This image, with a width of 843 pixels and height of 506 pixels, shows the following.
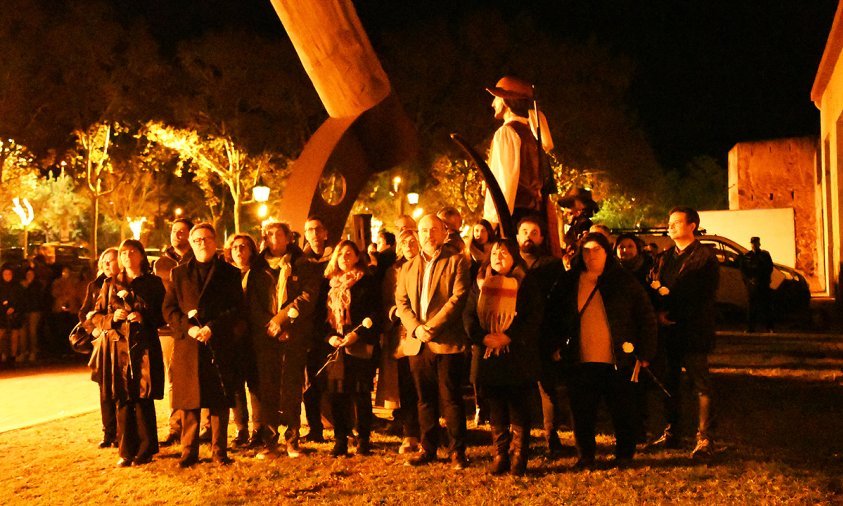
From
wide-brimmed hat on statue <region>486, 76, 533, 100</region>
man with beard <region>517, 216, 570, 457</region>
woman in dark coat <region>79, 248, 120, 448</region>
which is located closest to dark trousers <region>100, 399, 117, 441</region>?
woman in dark coat <region>79, 248, 120, 448</region>

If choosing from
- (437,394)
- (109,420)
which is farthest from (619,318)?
(109,420)

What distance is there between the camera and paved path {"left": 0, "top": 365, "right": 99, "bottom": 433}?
1031cm

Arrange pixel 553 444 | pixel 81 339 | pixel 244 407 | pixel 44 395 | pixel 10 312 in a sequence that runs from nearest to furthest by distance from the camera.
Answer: pixel 553 444 < pixel 81 339 < pixel 244 407 < pixel 44 395 < pixel 10 312

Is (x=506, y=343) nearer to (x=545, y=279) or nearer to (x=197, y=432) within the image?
(x=545, y=279)

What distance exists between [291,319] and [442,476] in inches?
74.9

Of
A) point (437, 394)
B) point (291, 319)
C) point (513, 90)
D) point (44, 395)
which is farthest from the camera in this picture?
point (44, 395)

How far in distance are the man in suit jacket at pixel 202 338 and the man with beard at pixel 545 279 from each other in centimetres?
245

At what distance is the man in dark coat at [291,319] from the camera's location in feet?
25.8

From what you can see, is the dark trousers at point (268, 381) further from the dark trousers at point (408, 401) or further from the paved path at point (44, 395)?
the paved path at point (44, 395)

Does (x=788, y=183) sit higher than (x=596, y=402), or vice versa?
(x=788, y=183)

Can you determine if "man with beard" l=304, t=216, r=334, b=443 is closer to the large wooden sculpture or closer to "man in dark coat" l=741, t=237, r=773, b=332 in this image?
the large wooden sculpture

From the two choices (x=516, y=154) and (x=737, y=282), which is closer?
(x=516, y=154)

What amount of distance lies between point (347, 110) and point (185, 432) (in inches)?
155

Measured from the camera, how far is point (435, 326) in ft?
23.3
